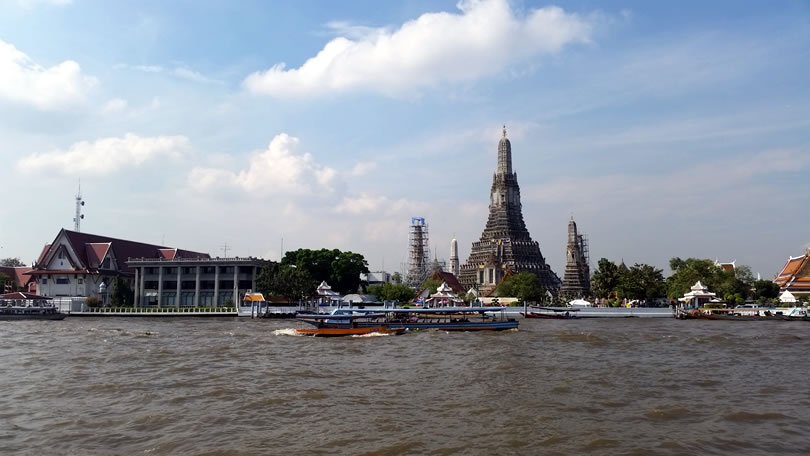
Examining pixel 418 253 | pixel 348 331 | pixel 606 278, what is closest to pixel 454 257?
pixel 418 253

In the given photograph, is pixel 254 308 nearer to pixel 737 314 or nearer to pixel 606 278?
pixel 606 278

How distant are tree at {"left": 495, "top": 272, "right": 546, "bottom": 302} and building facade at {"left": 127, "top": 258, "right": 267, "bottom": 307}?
36.5m

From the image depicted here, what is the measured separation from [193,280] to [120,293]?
9.01 metres

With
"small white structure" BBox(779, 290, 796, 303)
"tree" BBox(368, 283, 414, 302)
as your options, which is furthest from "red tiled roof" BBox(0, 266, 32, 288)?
"small white structure" BBox(779, 290, 796, 303)

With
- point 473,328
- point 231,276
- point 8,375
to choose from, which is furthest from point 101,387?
point 231,276

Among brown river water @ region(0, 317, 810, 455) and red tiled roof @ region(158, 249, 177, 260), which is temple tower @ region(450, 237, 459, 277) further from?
brown river water @ region(0, 317, 810, 455)

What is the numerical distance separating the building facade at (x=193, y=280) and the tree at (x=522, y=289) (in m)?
36.5

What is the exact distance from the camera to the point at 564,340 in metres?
38.3

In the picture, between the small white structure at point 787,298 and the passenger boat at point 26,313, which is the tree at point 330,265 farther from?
the small white structure at point 787,298

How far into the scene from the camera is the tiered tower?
118 meters

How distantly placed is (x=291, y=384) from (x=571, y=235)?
361 ft

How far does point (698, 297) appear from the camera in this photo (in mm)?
75125

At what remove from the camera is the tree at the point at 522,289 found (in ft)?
291

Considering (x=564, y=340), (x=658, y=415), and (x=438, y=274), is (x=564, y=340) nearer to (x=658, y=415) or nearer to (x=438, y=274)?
(x=658, y=415)
